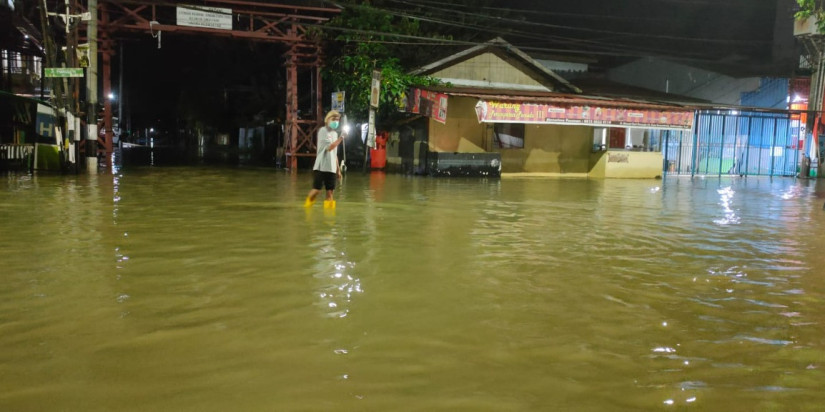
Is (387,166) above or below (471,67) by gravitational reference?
below

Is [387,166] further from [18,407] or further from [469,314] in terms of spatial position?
[18,407]

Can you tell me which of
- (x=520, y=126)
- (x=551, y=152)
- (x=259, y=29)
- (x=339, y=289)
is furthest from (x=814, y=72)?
(x=339, y=289)

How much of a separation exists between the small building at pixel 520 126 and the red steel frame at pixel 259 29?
424 cm

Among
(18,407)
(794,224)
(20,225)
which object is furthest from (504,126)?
(18,407)

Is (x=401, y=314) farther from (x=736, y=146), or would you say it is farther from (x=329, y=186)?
(x=736, y=146)

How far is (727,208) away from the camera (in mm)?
14234

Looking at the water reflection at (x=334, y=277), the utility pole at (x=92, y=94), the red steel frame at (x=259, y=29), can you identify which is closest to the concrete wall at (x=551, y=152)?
the red steel frame at (x=259, y=29)

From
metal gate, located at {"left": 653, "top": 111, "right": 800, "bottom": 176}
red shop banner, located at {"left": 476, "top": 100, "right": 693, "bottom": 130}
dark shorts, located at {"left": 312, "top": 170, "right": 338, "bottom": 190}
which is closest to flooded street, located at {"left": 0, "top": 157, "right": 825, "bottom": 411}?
Result: dark shorts, located at {"left": 312, "top": 170, "right": 338, "bottom": 190}

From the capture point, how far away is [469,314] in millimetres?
5070

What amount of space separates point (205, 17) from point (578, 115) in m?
13.8

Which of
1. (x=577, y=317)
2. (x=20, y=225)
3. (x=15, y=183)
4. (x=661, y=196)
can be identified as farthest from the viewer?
(x=661, y=196)

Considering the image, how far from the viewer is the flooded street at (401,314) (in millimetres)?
3543

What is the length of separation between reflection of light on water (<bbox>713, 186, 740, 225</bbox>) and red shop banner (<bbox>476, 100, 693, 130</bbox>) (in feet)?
18.3

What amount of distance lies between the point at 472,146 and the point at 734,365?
22.4m
